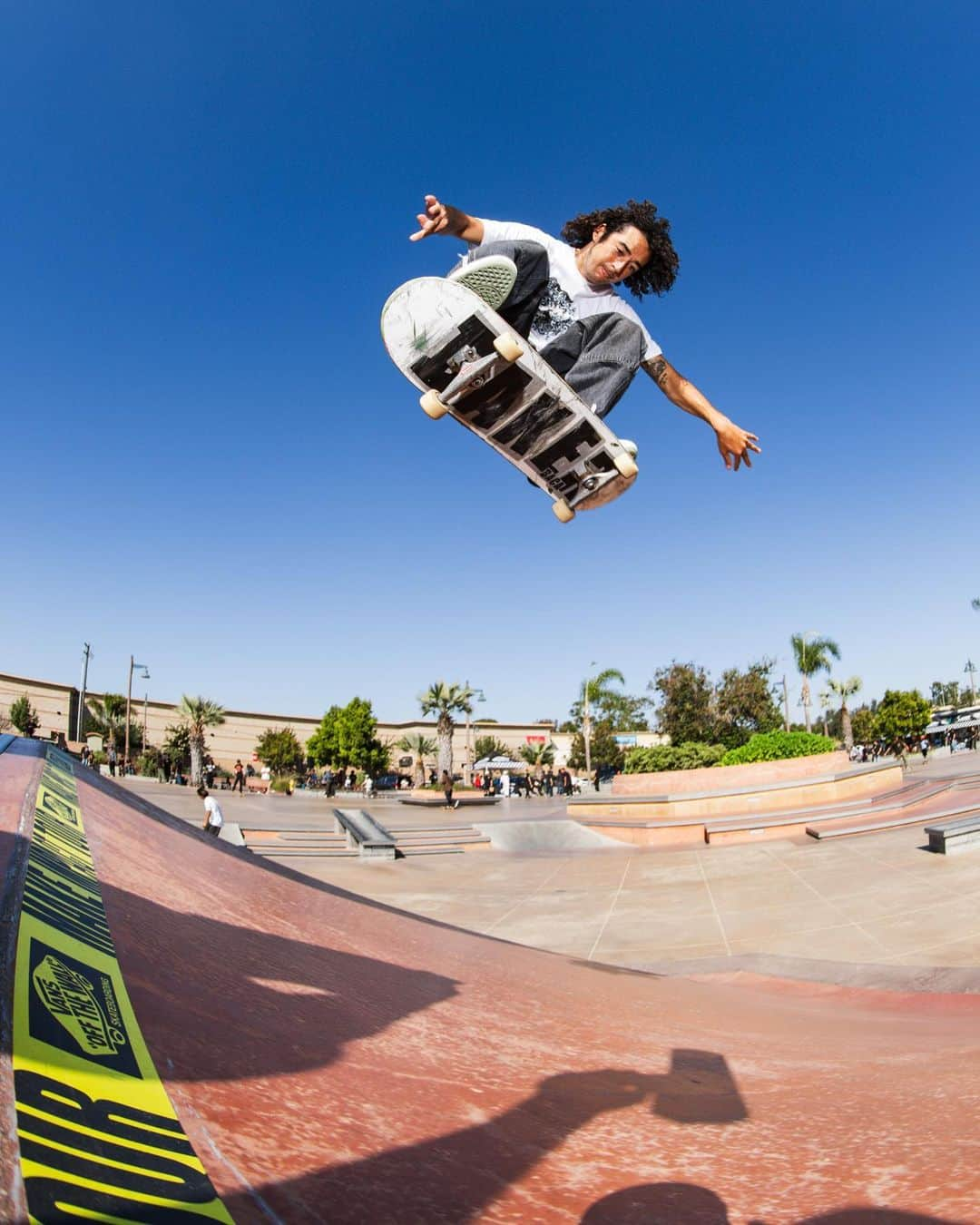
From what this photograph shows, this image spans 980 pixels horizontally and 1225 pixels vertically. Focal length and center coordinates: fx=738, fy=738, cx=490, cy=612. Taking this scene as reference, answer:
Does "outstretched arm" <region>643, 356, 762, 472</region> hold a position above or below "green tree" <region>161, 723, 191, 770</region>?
above

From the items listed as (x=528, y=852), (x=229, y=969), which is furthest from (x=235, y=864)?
(x=528, y=852)

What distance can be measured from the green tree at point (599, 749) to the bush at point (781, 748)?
3434 centimetres

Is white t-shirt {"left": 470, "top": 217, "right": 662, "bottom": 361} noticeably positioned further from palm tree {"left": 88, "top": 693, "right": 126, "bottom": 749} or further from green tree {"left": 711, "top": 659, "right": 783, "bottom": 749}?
palm tree {"left": 88, "top": 693, "right": 126, "bottom": 749}

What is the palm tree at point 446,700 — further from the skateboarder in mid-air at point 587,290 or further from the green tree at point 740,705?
the skateboarder in mid-air at point 587,290

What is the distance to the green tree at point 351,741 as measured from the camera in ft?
153

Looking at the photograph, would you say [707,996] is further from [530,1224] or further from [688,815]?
[688,815]

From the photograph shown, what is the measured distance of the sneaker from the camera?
13.8 feet

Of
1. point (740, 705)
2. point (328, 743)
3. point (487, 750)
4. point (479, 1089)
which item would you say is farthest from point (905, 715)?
point (479, 1089)

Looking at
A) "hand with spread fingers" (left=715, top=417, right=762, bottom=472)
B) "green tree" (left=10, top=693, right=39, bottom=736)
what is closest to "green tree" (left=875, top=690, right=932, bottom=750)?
"hand with spread fingers" (left=715, top=417, right=762, bottom=472)

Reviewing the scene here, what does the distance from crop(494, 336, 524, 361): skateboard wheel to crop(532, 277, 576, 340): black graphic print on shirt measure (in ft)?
1.82

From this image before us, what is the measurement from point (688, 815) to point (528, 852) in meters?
3.81

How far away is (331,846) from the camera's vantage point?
14.2m

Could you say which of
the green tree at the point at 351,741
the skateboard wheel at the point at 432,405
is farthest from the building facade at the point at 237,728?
the skateboard wheel at the point at 432,405

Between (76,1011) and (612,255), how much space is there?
4.67 metres
